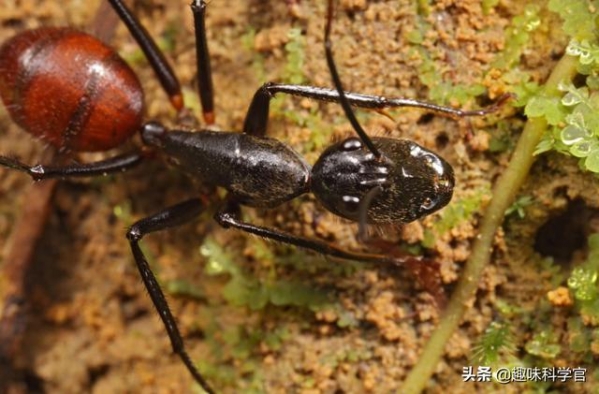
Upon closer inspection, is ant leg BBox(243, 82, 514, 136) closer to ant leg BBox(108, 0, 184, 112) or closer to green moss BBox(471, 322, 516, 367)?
ant leg BBox(108, 0, 184, 112)

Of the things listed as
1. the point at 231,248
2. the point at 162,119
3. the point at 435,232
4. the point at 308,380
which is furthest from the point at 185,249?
the point at 435,232

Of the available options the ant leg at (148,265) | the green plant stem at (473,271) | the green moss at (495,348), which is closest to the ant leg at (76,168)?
the ant leg at (148,265)

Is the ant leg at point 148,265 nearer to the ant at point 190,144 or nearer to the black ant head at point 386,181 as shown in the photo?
the ant at point 190,144

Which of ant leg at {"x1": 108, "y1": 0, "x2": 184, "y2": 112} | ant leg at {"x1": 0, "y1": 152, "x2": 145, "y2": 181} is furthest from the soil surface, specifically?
ant leg at {"x1": 0, "y1": 152, "x2": 145, "y2": 181}

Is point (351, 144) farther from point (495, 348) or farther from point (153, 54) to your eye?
point (153, 54)

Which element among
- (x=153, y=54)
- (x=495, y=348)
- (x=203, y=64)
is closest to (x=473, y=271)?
(x=495, y=348)

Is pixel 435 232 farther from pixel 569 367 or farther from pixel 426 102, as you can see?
pixel 569 367
